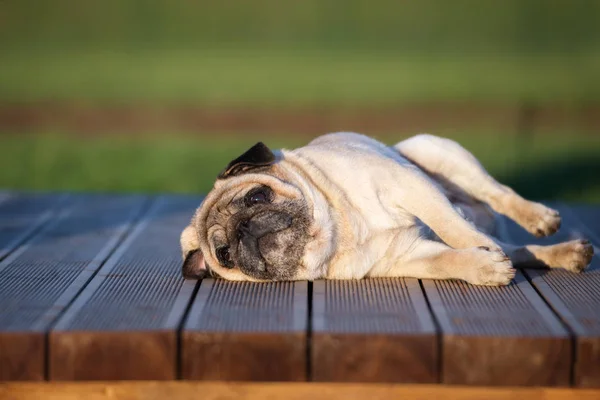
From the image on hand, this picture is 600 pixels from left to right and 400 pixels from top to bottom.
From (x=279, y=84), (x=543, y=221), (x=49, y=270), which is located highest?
(x=543, y=221)

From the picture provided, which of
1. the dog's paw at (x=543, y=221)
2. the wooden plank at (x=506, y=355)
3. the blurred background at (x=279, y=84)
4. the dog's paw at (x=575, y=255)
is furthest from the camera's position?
the blurred background at (x=279, y=84)

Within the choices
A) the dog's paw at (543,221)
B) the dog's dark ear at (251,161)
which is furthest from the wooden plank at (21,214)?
the dog's paw at (543,221)

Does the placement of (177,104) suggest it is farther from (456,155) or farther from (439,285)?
(439,285)

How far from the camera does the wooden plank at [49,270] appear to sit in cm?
304

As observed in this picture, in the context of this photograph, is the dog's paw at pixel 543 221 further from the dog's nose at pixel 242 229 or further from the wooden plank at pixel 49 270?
the wooden plank at pixel 49 270

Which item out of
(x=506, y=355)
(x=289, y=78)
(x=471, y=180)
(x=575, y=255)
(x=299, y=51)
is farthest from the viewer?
(x=299, y=51)

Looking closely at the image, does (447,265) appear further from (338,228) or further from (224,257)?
(224,257)

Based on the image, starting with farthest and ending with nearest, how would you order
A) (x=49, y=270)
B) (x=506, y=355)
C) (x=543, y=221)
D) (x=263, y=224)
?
(x=543, y=221) < (x=49, y=270) < (x=263, y=224) < (x=506, y=355)

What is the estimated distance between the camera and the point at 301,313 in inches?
129

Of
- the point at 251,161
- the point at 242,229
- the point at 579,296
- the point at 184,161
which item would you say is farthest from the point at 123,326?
the point at 184,161

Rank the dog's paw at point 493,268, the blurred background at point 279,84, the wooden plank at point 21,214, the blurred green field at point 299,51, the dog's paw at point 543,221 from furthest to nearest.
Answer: the blurred green field at point 299,51 < the blurred background at point 279,84 < the wooden plank at point 21,214 < the dog's paw at point 543,221 < the dog's paw at point 493,268

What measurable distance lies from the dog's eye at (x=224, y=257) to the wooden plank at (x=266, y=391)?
81 cm

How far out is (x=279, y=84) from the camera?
13.0 meters

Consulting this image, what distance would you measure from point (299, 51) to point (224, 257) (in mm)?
11168
